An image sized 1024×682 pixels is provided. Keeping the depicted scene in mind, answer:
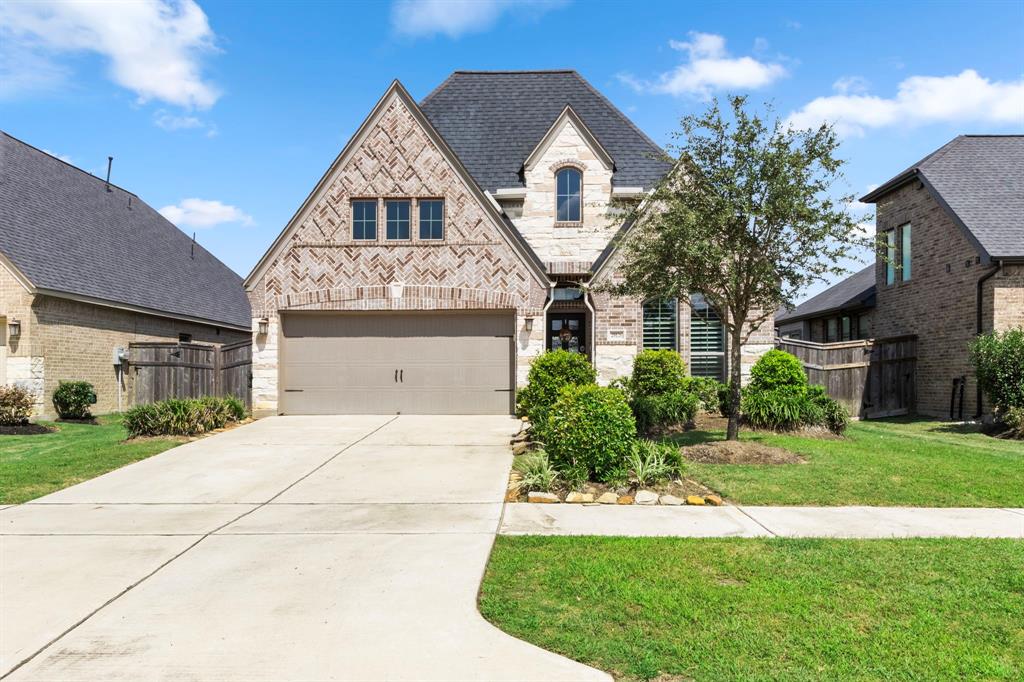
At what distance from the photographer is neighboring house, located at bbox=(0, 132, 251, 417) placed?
16.7 metres

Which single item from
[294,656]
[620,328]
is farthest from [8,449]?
[620,328]

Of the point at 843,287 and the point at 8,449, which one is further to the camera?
the point at 843,287

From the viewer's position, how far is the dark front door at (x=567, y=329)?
17.6 metres

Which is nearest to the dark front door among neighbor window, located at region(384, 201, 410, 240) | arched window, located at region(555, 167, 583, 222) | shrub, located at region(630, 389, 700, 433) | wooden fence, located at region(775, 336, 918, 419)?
arched window, located at region(555, 167, 583, 222)

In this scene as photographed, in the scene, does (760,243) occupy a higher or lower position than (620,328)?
higher

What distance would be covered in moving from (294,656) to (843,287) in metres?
28.3

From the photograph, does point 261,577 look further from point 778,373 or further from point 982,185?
point 982,185

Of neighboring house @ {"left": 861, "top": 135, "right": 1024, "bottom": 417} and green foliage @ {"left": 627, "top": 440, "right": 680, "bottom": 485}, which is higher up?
neighboring house @ {"left": 861, "top": 135, "right": 1024, "bottom": 417}

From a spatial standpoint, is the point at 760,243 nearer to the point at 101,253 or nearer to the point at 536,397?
the point at 536,397

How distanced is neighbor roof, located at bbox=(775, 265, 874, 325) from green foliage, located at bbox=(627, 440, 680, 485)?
1480 centimetres

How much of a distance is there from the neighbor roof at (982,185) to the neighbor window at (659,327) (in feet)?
24.4

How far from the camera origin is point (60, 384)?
56.6 feet

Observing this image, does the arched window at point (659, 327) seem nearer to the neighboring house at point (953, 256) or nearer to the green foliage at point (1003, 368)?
the neighboring house at point (953, 256)

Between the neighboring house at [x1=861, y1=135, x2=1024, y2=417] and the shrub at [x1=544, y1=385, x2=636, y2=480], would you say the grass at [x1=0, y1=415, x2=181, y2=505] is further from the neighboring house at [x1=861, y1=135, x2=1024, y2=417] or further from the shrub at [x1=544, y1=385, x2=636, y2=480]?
the neighboring house at [x1=861, y1=135, x2=1024, y2=417]
